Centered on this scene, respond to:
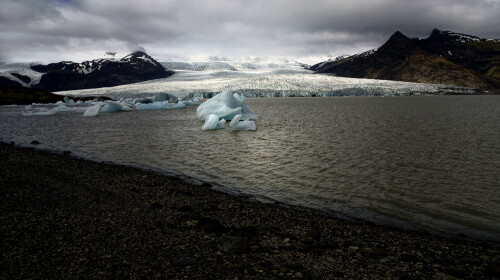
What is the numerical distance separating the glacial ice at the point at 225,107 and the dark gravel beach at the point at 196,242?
765 inches

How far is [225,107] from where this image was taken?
89.1 feet

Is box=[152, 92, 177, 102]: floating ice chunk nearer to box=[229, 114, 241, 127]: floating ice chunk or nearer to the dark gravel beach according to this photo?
box=[229, 114, 241, 127]: floating ice chunk

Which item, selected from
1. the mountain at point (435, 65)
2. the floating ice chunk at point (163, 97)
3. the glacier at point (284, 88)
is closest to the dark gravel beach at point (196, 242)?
the floating ice chunk at point (163, 97)

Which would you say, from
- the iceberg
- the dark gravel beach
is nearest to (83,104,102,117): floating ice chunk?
the iceberg

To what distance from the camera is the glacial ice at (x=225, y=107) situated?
2695cm

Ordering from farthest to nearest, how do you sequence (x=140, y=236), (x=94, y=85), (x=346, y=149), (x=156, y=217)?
(x=94, y=85) → (x=346, y=149) → (x=156, y=217) → (x=140, y=236)

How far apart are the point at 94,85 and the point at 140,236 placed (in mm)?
220475

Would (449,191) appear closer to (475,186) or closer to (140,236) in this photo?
(475,186)

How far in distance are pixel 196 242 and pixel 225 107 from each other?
74.1ft

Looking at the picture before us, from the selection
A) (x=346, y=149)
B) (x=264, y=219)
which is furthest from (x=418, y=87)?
(x=264, y=219)

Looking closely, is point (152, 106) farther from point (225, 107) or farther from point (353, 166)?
point (353, 166)

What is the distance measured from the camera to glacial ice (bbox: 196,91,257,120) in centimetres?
2695

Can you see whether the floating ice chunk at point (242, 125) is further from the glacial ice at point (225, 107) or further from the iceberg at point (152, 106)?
the iceberg at point (152, 106)

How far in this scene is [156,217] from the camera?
20.5ft
